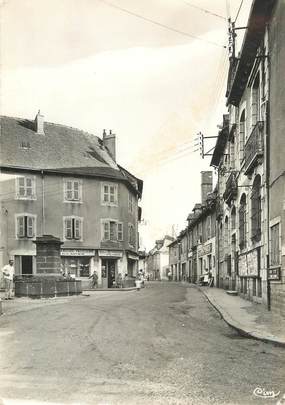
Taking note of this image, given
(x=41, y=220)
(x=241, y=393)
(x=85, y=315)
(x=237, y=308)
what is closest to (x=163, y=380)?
(x=241, y=393)

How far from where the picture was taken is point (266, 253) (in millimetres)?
13078

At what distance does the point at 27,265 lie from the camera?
1272 inches

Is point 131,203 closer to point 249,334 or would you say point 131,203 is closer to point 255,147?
point 255,147

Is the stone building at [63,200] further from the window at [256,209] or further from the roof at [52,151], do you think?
the window at [256,209]

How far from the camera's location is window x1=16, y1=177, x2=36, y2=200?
32.7m

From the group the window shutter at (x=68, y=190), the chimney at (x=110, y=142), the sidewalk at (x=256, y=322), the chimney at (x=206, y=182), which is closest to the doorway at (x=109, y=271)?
the window shutter at (x=68, y=190)

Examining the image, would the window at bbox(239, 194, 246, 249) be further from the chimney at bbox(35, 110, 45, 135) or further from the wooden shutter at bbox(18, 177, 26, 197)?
the chimney at bbox(35, 110, 45, 135)

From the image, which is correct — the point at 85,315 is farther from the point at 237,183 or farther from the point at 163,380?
the point at 237,183

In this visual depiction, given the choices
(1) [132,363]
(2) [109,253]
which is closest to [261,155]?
(1) [132,363]

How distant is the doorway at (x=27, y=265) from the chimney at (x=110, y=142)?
448 inches

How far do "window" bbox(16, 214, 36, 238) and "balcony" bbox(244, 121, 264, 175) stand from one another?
2019 cm

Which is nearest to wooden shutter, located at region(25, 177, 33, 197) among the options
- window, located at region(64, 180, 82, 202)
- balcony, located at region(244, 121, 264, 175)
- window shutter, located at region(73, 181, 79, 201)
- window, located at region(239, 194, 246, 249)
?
window, located at region(64, 180, 82, 202)

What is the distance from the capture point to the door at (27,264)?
3225 centimetres

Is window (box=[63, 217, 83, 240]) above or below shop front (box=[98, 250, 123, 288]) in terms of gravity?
above
